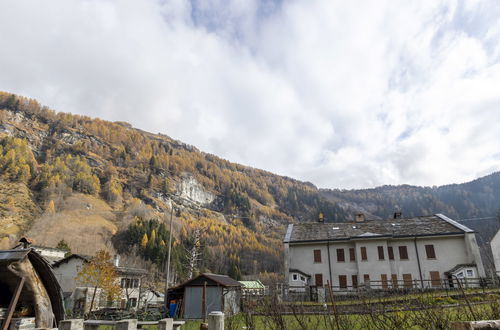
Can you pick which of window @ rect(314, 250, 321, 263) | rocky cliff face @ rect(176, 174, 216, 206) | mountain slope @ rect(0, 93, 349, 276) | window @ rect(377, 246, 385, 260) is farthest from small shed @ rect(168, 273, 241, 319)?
rocky cliff face @ rect(176, 174, 216, 206)

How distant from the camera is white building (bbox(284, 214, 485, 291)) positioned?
33375mm

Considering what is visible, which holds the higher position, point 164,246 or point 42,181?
point 42,181

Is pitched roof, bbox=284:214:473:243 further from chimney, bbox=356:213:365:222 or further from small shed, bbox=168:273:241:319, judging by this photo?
small shed, bbox=168:273:241:319

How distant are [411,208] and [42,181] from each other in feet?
642

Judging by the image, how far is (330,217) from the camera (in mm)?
156375

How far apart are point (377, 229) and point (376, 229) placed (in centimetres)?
12

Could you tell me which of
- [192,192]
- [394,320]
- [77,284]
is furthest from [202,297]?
[192,192]

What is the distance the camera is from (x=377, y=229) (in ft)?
127

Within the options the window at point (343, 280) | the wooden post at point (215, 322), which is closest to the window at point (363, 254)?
the window at point (343, 280)

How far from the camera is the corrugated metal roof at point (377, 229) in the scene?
35.4 meters

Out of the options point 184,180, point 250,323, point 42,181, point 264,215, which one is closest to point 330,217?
point 264,215

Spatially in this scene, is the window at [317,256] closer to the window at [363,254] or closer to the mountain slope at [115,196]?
the window at [363,254]

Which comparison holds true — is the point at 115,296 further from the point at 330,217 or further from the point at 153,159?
the point at 153,159

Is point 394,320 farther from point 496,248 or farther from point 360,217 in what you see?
point 496,248
